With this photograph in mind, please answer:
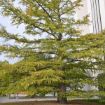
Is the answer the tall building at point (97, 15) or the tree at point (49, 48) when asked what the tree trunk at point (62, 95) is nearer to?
the tree at point (49, 48)

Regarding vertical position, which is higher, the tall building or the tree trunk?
the tall building

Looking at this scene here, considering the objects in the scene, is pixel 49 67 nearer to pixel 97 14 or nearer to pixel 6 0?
pixel 6 0

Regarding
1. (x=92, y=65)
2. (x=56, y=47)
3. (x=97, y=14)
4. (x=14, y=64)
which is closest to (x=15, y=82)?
(x=14, y=64)

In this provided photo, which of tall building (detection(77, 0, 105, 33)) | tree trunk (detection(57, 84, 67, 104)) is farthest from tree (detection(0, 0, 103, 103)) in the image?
tall building (detection(77, 0, 105, 33))

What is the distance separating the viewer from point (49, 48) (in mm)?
14070

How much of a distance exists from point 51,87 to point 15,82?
57.8 inches

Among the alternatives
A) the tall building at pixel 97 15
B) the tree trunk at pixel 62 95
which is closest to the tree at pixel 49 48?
the tree trunk at pixel 62 95

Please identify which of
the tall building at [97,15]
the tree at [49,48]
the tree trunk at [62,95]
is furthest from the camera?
the tall building at [97,15]

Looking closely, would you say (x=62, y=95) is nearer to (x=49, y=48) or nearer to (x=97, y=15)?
(x=49, y=48)

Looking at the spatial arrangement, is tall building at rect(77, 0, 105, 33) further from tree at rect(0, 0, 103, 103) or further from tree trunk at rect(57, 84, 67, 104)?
tree trunk at rect(57, 84, 67, 104)

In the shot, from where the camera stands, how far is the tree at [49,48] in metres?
13.4

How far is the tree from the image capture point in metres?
13.4

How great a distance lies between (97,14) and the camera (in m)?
31.2

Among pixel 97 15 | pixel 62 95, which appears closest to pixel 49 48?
pixel 62 95
